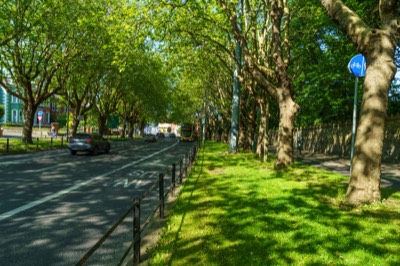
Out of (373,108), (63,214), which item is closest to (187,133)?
(63,214)

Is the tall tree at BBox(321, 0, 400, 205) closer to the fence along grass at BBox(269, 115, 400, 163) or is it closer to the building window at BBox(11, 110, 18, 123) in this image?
the fence along grass at BBox(269, 115, 400, 163)

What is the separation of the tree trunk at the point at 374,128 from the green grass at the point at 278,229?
1.28 feet

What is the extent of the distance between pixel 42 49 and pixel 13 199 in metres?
20.8

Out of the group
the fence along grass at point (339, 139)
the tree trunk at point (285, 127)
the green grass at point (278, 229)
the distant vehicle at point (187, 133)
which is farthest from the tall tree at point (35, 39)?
the distant vehicle at point (187, 133)

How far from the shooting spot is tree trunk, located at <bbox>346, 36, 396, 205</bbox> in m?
6.96

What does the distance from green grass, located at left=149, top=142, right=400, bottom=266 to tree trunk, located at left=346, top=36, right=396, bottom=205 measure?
1.28 ft

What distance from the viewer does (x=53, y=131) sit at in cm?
5109

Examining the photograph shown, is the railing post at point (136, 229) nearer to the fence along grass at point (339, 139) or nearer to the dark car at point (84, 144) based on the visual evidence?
the fence along grass at point (339, 139)

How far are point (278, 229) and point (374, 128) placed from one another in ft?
10.2

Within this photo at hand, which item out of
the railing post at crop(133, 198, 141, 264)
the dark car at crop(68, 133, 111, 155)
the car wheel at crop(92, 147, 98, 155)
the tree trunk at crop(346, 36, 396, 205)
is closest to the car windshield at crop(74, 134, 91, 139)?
the dark car at crop(68, 133, 111, 155)

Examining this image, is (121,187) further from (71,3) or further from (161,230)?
(71,3)

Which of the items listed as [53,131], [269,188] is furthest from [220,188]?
[53,131]

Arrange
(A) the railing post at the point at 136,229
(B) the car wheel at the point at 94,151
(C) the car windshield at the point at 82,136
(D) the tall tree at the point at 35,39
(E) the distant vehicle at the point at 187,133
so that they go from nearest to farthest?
(A) the railing post at the point at 136,229 → (D) the tall tree at the point at 35,39 → (C) the car windshield at the point at 82,136 → (B) the car wheel at the point at 94,151 → (E) the distant vehicle at the point at 187,133

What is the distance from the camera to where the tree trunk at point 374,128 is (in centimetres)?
696
